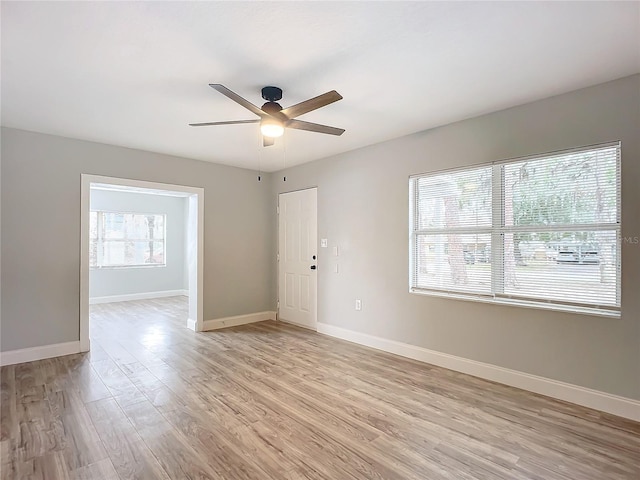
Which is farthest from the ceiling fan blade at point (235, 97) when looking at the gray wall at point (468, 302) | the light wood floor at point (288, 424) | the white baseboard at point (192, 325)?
the white baseboard at point (192, 325)

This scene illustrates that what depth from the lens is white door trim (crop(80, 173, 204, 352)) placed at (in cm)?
421

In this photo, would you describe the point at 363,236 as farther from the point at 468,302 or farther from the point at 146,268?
the point at 146,268

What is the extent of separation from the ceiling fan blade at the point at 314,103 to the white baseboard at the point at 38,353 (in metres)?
3.88

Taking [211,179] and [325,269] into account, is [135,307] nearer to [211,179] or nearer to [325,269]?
[211,179]

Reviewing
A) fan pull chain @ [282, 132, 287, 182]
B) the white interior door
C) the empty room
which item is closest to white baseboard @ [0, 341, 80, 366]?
the empty room

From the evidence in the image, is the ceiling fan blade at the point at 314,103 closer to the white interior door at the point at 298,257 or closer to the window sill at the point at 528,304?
the window sill at the point at 528,304

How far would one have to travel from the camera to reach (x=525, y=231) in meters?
3.16

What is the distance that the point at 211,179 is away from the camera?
5.38m

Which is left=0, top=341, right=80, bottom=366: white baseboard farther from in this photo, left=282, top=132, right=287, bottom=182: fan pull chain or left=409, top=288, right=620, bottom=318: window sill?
left=409, top=288, right=620, bottom=318: window sill

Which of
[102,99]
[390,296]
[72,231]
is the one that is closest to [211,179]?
[72,231]

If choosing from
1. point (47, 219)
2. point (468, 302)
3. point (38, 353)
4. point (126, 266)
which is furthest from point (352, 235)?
point (126, 266)

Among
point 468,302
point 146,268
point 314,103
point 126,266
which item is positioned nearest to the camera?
point 314,103

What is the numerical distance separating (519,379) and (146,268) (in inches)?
315

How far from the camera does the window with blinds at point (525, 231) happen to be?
2.76 meters
